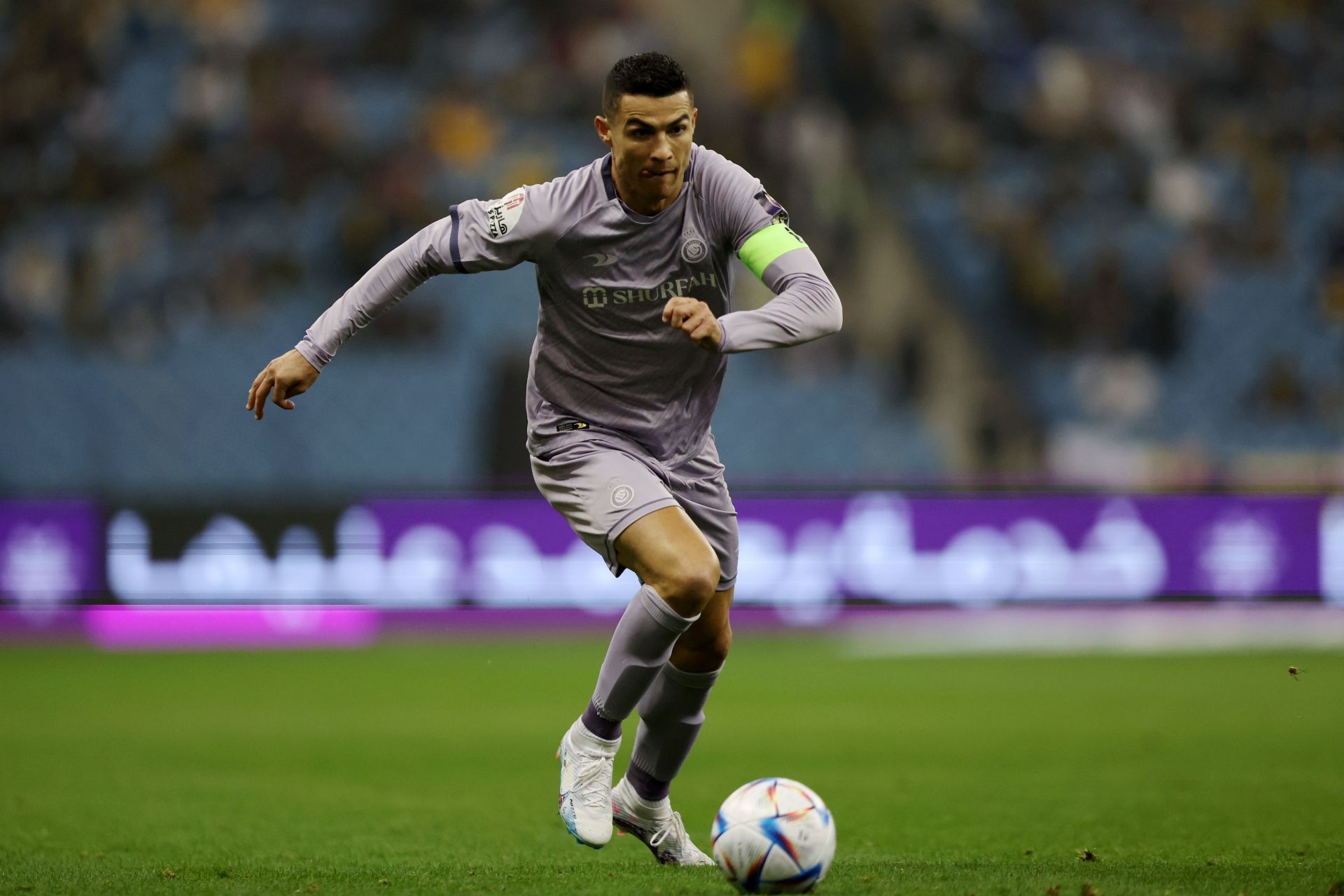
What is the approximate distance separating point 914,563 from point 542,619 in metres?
2.43

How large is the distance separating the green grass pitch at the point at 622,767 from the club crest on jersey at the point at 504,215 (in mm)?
1662

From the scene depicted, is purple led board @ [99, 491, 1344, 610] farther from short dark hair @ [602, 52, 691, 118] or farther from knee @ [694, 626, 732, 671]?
short dark hair @ [602, 52, 691, 118]

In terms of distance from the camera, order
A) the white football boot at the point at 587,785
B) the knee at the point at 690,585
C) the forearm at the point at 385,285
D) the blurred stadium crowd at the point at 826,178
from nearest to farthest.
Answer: the knee at the point at 690,585, the white football boot at the point at 587,785, the forearm at the point at 385,285, the blurred stadium crowd at the point at 826,178

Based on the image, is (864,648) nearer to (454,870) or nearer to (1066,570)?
(1066,570)

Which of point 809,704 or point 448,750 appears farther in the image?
point 809,704

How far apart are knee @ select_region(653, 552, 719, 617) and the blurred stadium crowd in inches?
321

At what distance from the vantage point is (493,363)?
12570 mm

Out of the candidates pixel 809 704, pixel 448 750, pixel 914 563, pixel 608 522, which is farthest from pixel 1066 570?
pixel 608 522

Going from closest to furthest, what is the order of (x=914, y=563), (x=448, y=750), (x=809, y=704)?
(x=448, y=750) < (x=809, y=704) < (x=914, y=563)

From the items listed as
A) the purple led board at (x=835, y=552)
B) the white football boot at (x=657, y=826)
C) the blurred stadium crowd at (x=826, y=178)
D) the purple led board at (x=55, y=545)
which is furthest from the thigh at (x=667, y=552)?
the blurred stadium crowd at (x=826, y=178)

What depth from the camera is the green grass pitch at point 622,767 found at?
4.23 m

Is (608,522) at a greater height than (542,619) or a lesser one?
greater

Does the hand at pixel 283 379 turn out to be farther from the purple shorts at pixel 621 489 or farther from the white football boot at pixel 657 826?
the white football boot at pixel 657 826

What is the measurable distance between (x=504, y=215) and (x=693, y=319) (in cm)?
74
